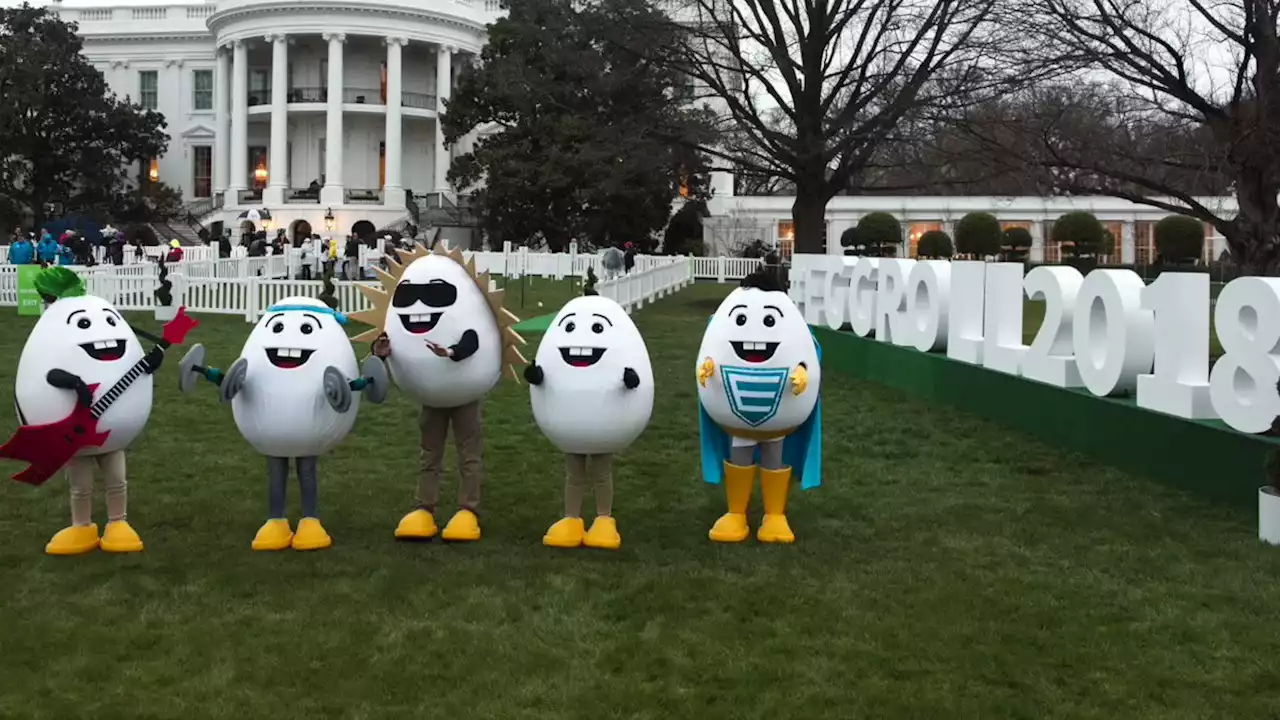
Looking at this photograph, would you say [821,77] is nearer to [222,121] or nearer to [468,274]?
[468,274]

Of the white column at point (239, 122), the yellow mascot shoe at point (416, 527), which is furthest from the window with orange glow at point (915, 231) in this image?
the yellow mascot shoe at point (416, 527)

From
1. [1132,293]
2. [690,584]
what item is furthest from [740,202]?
[690,584]

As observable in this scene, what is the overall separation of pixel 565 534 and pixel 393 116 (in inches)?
1815

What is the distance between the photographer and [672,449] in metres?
9.25

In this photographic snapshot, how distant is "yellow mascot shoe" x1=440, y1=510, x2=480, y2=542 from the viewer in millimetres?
6367

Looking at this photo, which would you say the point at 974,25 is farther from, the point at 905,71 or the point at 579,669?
the point at 579,669

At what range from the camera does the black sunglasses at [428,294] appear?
19.9 feet

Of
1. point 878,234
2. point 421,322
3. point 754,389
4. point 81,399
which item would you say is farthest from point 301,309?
point 878,234

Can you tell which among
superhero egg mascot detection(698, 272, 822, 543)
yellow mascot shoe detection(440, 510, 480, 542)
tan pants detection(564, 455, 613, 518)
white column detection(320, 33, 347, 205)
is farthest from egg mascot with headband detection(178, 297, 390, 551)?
white column detection(320, 33, 347, 205)

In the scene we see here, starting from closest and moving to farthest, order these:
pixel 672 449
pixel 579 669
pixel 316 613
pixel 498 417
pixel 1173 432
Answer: pixel 579 669
pixel 316 613
pixel 1173 432
pixel 672 449
pixel 498 417

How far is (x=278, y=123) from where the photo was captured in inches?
1941

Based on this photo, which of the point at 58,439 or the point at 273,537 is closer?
the point at 58,439

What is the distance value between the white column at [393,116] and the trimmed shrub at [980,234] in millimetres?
23742

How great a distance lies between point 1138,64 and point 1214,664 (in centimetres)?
855
